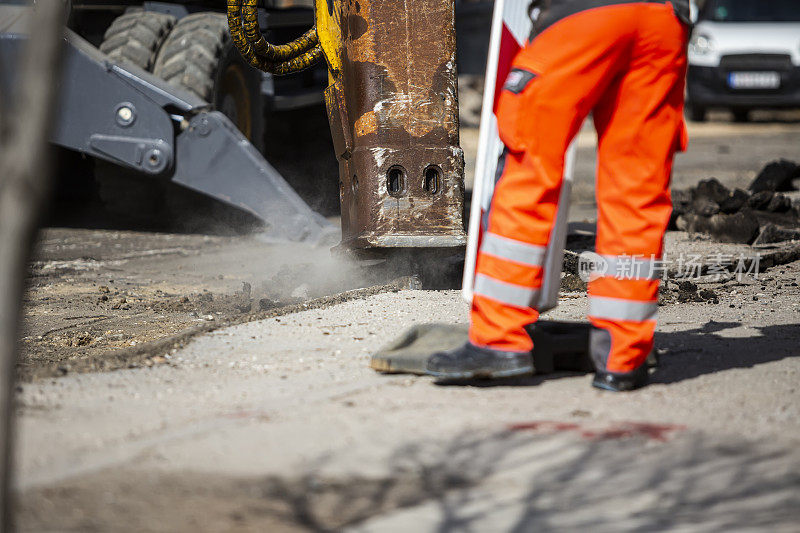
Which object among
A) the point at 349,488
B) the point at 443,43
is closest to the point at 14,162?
the point at 349,488

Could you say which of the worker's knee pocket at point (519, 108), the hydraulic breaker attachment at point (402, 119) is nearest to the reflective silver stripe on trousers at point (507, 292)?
the worker's knee pocket at point (519, 108)

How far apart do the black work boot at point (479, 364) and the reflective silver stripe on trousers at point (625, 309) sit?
0.27m

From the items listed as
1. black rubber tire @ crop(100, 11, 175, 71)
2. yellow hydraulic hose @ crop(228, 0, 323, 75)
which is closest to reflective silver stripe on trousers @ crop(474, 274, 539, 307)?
yellow hydraulic hose @ crop(228, 0, 323, 75)

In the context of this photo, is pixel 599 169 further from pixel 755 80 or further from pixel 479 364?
pixel 755 80

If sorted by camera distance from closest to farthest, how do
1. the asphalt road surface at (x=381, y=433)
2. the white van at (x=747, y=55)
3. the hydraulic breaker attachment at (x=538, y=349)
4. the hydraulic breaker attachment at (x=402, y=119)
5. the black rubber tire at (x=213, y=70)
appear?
1. the asphalt road surface at (x=381, y=433)
2. the hydraulic breaker attachment at (x=538, y=349)
3. the hydraulic breaker attachment at (x=402, y=119)
4. the black rubber tire at (x=213, y=70)
5. the white van at (x=747, y=55)

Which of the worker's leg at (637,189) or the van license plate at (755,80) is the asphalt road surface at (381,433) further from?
the van license plate at (755,80)

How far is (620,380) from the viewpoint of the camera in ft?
10.6

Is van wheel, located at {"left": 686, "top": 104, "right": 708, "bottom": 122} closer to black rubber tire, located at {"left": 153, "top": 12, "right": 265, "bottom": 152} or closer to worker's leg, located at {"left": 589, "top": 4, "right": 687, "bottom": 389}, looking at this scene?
black rubber tire, located at {"left": 153, "top": 12, "right": 265, "bottom": 152}

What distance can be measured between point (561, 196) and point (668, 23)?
0.59m

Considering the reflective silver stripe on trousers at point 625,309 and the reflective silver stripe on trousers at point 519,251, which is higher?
the reflective silver stripe on trousers at point 519,251

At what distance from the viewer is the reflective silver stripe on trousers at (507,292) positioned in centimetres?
316

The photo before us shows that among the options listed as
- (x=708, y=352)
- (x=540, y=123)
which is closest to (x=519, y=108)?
(x=540, y=123)

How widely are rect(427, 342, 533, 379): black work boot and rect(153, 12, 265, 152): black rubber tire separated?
3850 millimetres

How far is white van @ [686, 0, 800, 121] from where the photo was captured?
13734mm
